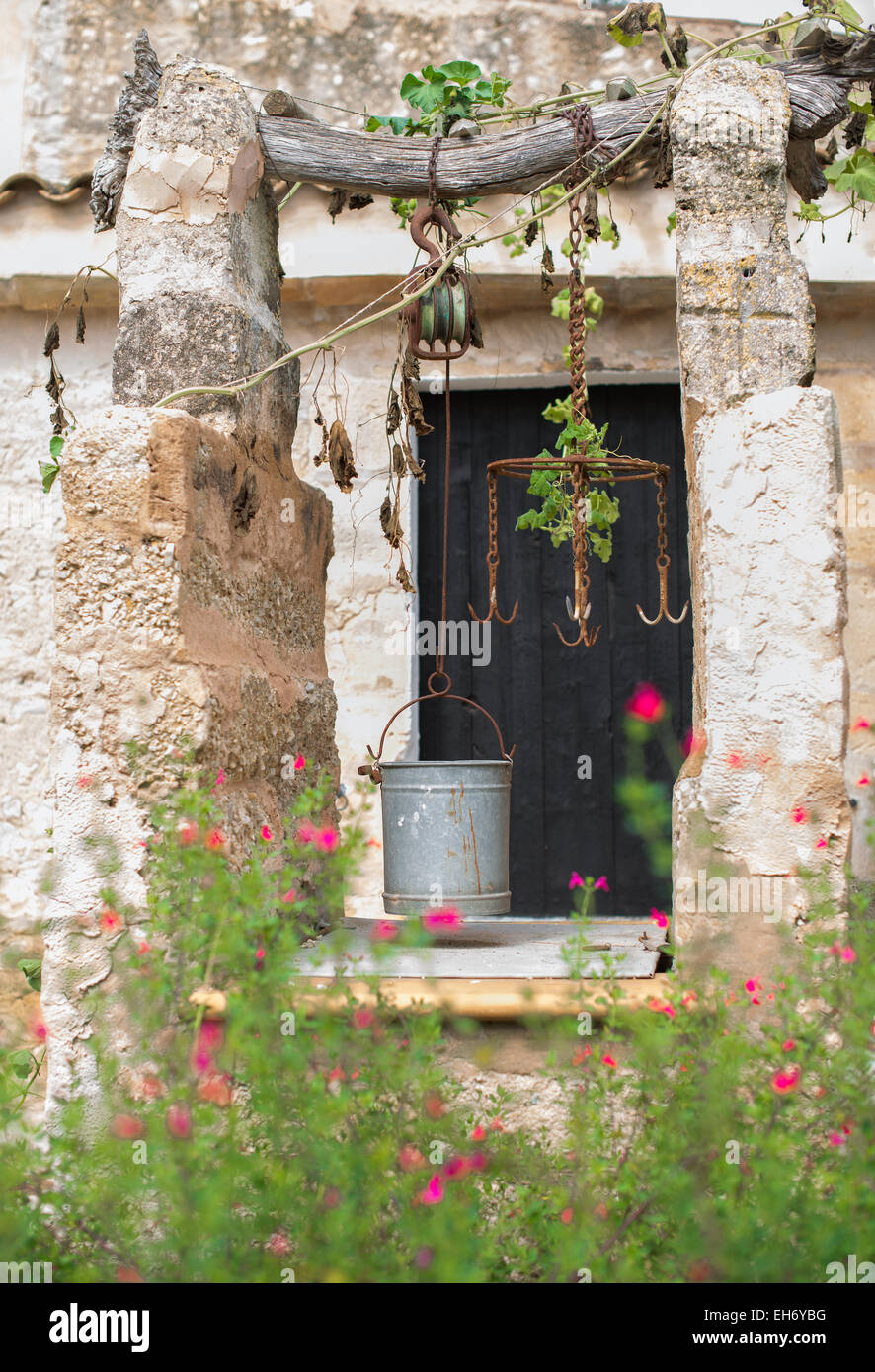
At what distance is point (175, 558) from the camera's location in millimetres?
2486

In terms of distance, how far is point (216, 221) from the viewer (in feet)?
9.32

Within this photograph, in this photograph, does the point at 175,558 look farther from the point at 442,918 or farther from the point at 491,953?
the point at 491,953

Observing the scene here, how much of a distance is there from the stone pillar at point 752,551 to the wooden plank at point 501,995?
0.53ft

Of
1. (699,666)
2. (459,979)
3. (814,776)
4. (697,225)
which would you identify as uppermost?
(697,225)

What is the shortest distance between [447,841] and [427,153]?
159 centimetres

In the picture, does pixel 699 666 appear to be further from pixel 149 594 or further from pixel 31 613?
pixel 31 613

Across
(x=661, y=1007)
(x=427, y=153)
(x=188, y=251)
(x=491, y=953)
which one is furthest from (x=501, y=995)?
(x=427, y=153)

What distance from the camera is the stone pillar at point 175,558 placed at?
2.47 m

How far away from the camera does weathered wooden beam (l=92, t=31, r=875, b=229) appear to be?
283 centimetres

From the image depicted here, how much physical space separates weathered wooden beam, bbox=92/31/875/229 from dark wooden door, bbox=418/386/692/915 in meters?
1.79

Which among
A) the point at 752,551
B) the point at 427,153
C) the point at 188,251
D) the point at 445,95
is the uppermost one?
the point at 445,95

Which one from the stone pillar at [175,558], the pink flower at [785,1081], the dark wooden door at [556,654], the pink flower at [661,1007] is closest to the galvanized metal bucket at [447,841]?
the stone pillar at [175,558]
